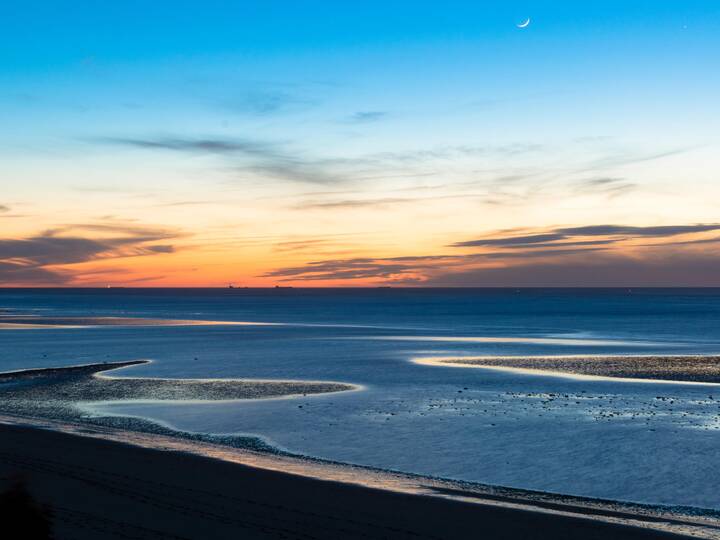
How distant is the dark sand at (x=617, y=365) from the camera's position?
1513 inches

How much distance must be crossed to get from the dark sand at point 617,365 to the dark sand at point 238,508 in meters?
25.5

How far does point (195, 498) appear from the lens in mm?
14797

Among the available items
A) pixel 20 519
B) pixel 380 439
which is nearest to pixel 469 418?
pixel 380 439

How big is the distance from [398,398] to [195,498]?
1690cm

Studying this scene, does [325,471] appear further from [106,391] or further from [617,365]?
[617,365]

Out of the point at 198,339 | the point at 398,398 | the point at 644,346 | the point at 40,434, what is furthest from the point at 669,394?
the point at 198,339

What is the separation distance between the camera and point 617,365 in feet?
143

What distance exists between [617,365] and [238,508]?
34031mm

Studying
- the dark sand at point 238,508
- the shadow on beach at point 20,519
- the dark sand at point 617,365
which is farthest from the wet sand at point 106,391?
the shadow on beach at point 20,519

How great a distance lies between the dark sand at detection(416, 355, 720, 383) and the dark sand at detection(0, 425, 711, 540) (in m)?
25.5

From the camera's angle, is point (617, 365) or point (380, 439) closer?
point (380, 439)

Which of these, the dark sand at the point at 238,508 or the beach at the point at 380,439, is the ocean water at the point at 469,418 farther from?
the dark sand at the point at 238,508

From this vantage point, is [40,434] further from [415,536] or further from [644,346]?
[644,346]

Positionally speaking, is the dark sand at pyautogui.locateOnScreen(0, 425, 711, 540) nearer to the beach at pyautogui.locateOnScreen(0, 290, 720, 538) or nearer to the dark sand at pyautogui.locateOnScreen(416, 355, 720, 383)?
the beach at pyautogui.locateOnScreen(0, 290, 720, 538)
